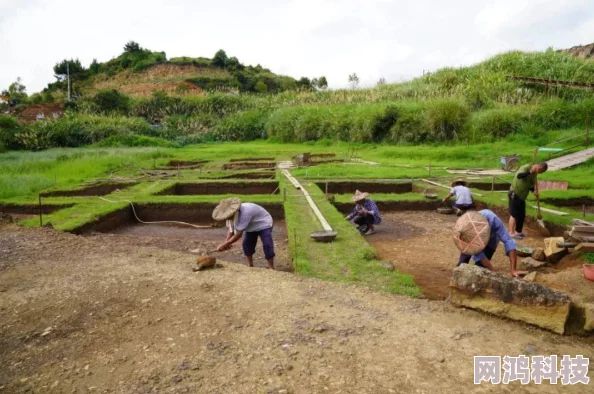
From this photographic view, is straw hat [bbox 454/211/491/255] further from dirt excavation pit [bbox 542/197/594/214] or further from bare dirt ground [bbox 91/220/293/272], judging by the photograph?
dirt excavation pit [bbox 542/197/594/214]

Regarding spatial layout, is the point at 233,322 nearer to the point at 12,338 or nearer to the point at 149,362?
the point at 149,362

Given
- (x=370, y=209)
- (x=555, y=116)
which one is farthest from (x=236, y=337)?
(x=555, y=116)

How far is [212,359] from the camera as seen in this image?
11.7 feet

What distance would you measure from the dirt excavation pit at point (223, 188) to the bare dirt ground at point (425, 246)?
14.2 feet

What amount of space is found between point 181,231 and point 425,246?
205 inches

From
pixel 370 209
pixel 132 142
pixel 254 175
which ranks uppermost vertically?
pixel 132 142

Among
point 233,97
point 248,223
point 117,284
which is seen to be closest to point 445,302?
point 248,223

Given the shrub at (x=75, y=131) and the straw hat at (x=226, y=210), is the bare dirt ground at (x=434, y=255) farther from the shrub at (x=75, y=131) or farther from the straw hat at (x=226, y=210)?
the shrub at (x=75, y=131)

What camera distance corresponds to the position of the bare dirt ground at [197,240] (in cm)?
744

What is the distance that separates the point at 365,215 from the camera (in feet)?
28.4

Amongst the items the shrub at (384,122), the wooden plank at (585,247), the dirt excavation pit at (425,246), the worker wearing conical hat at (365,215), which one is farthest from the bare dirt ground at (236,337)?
the shrub at (384,122)

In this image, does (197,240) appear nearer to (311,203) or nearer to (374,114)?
(311,203)

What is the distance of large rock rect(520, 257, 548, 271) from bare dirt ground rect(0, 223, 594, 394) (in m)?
2.31

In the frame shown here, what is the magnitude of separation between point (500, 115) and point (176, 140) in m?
21.5
